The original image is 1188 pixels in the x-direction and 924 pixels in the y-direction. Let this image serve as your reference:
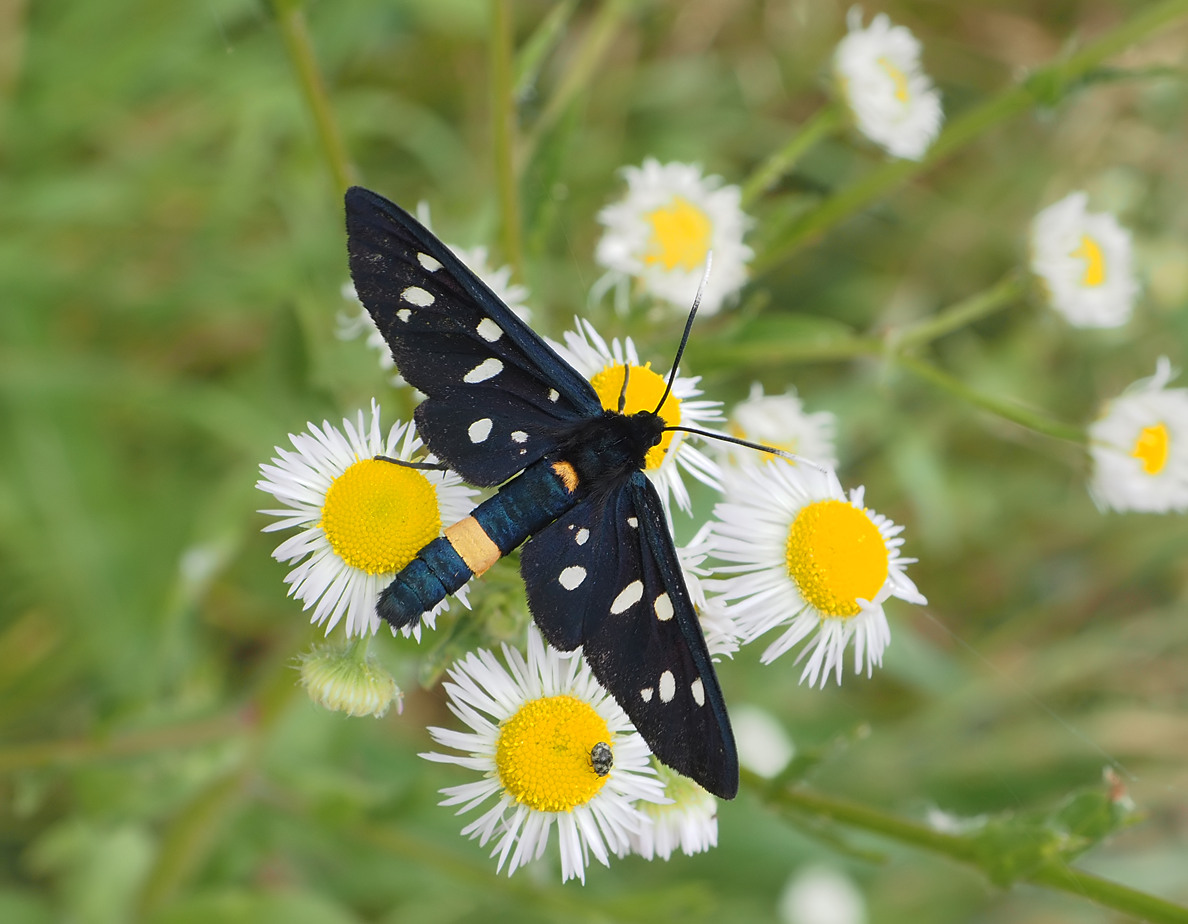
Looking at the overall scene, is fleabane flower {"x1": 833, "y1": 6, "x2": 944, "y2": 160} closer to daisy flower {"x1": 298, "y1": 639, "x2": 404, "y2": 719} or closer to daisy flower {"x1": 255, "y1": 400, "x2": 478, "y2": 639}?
daisy flower {"x1": 255, "y1": 400, "x2": 478, "y2": 639}

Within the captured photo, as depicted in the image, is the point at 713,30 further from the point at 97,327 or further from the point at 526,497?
the point at 526,497

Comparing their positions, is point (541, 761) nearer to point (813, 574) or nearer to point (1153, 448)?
point (813, 574)

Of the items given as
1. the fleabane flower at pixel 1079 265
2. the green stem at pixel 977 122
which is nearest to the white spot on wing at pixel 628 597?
the green stem at pixel 977 122

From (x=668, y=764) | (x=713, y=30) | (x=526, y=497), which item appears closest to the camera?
(x=668, y=764)

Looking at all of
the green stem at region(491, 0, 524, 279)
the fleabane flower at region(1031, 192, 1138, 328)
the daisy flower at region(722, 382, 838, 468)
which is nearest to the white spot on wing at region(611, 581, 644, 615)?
the daisy flower at region(722, 382, 838, 468)

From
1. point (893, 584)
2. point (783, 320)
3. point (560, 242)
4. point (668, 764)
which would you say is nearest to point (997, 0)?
point (560, 242)

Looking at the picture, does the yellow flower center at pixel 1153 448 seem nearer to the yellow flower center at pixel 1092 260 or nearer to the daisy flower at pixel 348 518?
the yellow flower center at pixel 1092 260
